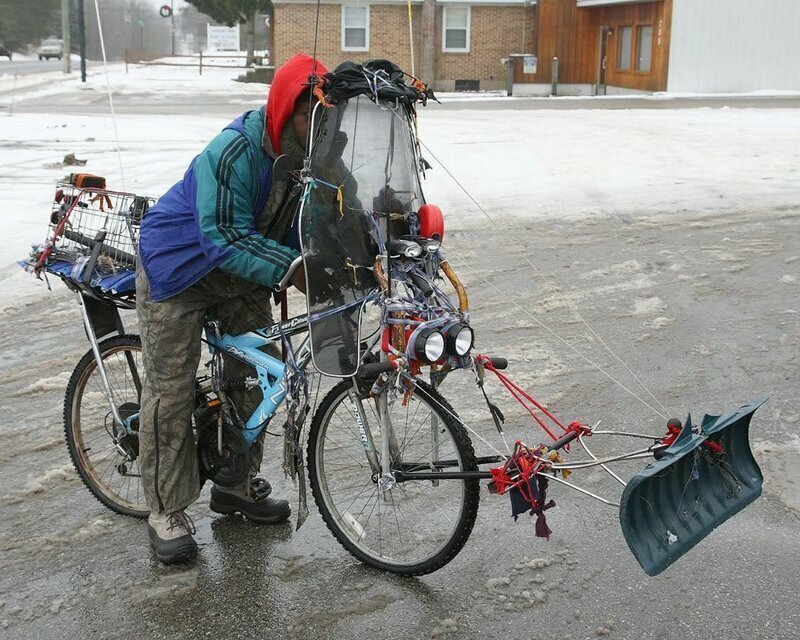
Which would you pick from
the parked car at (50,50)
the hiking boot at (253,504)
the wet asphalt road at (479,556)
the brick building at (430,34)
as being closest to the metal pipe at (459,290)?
the wet asphalt road at (479,556)

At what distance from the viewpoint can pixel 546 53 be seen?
37000 mm

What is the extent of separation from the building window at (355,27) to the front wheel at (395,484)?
118 feet

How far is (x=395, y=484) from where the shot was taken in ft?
12.5

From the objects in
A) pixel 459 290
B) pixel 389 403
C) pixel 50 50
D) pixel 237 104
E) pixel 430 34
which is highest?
pixel 430 34

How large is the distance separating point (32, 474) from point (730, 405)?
382cm

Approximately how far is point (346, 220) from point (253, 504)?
56.6 inches

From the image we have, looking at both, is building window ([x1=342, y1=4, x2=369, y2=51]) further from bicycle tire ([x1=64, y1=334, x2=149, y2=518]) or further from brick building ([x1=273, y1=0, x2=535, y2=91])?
bicycle tire ([x1=64, y1=334, x2=149, y2=518])

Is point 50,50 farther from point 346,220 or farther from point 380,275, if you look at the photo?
point 380,275

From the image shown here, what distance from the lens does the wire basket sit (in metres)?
4.41

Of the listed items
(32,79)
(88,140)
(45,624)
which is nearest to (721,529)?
(45,624)

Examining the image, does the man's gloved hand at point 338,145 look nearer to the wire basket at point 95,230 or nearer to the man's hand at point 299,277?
the man's hand at point 299,277

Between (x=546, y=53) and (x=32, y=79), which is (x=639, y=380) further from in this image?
(x=32, y=79)

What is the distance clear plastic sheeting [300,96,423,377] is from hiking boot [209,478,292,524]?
1.03 m

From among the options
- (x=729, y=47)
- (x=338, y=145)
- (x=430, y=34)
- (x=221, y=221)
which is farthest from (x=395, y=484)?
(x=430, y=34)
